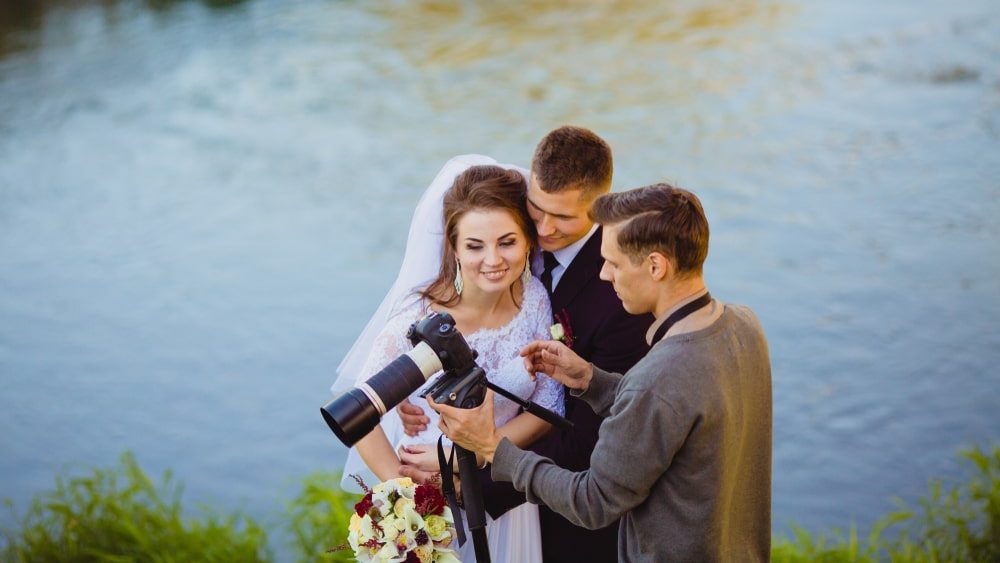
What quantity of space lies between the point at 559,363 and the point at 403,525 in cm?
56

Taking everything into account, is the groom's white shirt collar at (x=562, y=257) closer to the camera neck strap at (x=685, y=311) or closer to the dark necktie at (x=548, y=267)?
the dark necktie at (x=548, y=267)

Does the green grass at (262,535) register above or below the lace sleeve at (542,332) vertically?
below

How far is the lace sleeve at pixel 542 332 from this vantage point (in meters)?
2.99

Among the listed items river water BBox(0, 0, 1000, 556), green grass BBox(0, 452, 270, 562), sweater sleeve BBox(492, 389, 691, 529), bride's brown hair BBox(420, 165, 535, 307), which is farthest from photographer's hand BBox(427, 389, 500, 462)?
river water BBox(0, 0, 1000, 556)

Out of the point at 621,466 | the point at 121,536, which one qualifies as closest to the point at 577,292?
the point at 621,466

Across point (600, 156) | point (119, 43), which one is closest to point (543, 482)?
point (600, 156)

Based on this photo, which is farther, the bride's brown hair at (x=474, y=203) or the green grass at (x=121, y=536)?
the green grass at (x=121, y=536)

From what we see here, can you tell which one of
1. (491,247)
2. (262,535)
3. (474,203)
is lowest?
(262,535)

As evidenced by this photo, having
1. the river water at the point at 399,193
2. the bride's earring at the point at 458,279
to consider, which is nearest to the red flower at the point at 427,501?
the bride's earring at the point at 458,279

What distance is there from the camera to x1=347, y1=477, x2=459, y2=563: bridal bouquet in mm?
2439

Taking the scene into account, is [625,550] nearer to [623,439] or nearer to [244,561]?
[623,439]

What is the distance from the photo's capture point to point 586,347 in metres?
2.86

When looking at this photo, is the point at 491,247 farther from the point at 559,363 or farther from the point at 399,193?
the point at 399,193

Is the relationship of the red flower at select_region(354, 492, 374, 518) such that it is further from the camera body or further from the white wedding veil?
the white wedding veil
